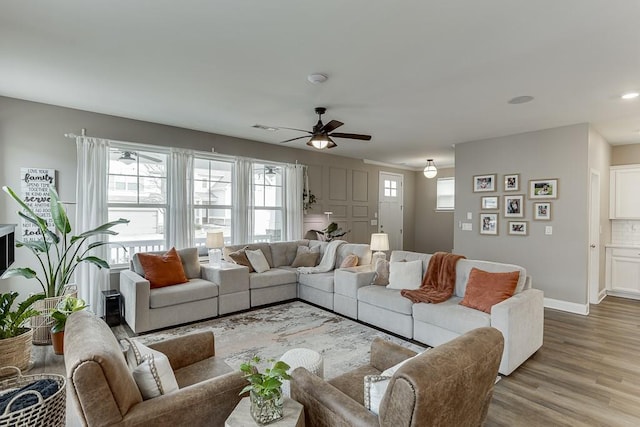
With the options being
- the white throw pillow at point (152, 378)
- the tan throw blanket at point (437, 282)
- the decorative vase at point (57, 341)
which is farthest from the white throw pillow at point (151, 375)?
the tan throw blanket at point (437, 282)

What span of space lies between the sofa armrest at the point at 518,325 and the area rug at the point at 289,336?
84cm

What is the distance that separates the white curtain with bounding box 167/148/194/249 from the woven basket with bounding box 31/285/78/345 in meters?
1.77

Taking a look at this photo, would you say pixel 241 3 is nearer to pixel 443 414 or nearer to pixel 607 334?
pixel 443 414

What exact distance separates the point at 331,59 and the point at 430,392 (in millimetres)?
2625

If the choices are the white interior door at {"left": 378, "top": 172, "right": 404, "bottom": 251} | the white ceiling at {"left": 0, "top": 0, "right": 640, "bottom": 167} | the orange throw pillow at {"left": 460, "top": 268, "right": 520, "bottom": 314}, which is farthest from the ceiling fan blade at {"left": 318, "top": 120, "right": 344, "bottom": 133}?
the white interior door at {"left": 378, "top": 172, "right": 404, "bottom": 251}

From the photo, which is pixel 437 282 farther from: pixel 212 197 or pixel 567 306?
pixel 212 197

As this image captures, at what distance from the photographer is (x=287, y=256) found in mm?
5777

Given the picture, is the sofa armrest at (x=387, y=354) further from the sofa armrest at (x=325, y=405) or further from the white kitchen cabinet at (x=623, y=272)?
the white kitchen cabinet at (x=623, y=272)

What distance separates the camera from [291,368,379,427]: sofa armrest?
1327 mm

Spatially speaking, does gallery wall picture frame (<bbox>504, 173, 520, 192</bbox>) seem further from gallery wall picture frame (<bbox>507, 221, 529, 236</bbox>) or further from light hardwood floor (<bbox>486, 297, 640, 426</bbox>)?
light hardwood floor (<bbox>486, 297, 640, 426</bbox>)

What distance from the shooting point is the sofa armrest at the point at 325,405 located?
1.33m

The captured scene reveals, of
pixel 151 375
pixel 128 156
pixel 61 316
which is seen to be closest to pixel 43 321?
pixel 61 316

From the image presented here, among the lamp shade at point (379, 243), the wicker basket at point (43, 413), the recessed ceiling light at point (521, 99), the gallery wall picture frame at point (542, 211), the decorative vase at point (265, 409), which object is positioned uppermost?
the recessed ceiling light at point (521, 99)

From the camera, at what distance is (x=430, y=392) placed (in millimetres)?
1092
